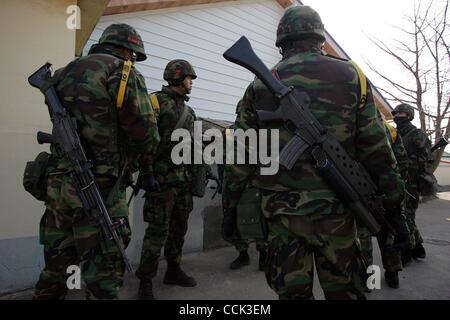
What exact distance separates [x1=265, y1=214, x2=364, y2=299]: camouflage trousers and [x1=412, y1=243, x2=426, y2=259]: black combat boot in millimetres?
3362

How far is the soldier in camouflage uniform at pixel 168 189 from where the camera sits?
10.4 feet

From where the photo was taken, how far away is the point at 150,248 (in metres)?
3.15

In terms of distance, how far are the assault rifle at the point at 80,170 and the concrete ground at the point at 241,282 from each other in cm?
142

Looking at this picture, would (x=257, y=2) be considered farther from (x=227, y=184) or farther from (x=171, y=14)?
(x=227, y=184)

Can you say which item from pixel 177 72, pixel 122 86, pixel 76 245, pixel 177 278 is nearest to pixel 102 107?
pixel 122 86

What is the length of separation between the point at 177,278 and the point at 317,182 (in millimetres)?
2163

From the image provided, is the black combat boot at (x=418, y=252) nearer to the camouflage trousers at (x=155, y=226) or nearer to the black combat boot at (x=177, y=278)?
the black combat boot at (x=177, y=278)

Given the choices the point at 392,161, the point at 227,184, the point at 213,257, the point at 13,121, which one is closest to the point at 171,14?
the point at 13,121

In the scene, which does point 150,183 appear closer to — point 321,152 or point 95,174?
point 95,174

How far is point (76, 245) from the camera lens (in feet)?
6.94

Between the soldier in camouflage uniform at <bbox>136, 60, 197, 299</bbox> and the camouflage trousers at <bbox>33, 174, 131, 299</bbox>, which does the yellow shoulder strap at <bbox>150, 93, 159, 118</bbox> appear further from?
the camouflage trousers at <bbox>33, 174, 131, 299</bbox>

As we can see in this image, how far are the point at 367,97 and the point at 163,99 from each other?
188 cm

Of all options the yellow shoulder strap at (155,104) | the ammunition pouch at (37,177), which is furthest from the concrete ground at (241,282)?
the yellow shoulder strap at (155,104)
